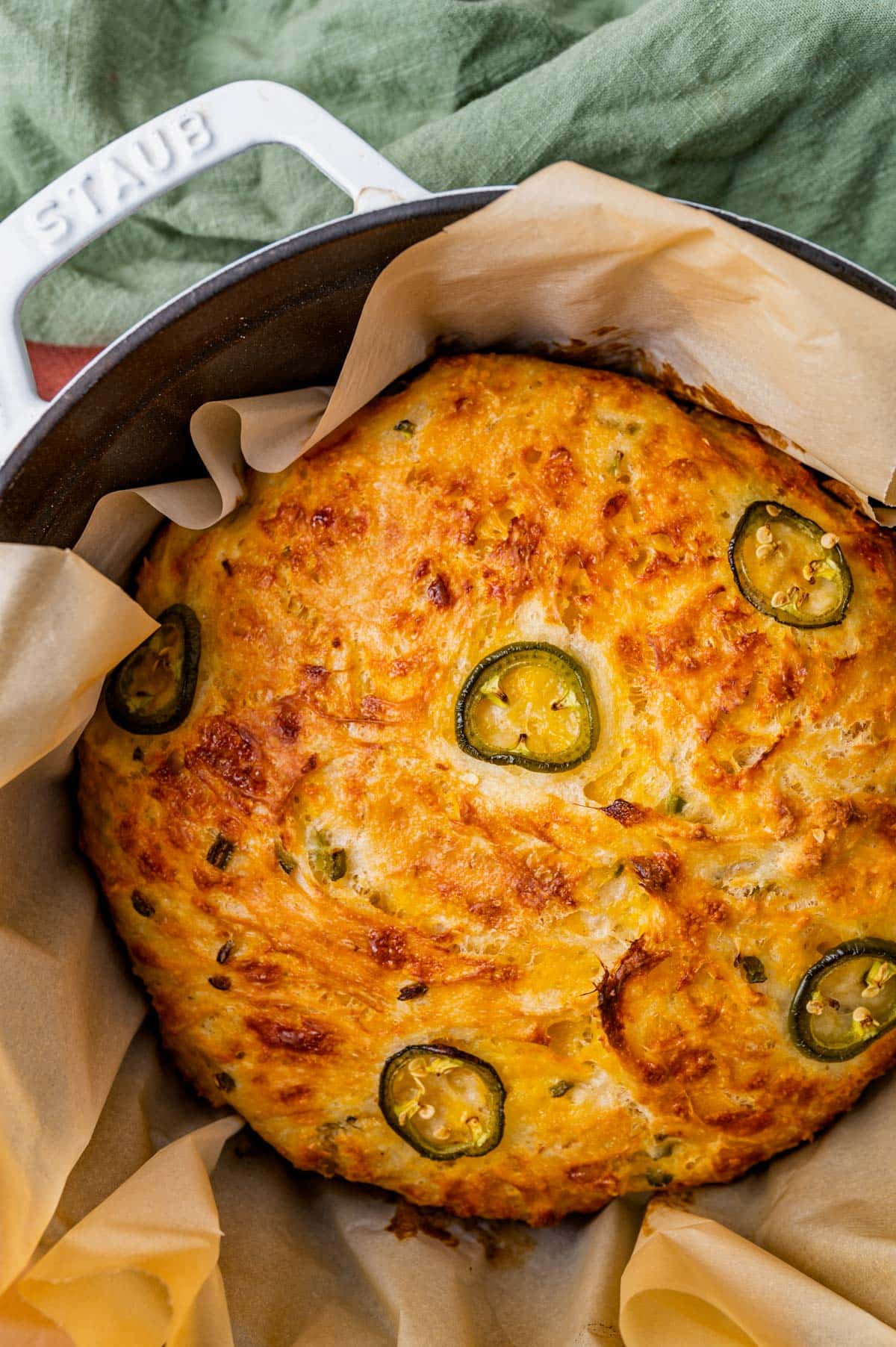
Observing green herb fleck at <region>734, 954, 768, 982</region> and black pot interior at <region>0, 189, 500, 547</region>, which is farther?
green herb fleck at <region>734, 954, 768, 982</region>

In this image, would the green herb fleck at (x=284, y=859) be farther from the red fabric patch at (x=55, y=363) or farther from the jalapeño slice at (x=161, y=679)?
the red fabric patch at (x=55, y=363)

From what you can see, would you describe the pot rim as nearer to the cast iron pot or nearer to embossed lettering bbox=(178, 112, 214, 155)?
the cast iron pot

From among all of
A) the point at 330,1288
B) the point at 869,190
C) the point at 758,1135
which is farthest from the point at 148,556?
the point at 869,190

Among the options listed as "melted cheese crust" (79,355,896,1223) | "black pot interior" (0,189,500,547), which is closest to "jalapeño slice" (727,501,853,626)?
"melted cheese crust" (79,355,896,1223)

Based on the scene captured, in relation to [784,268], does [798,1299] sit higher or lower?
lower

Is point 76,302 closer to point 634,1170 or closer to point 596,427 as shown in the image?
point 596,427

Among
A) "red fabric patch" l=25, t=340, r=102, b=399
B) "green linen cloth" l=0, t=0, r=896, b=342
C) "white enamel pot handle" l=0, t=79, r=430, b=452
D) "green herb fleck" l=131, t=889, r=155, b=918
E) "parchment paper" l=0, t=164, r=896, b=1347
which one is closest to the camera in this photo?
"parchment paper" l=0, t=164, r=896, b=1347

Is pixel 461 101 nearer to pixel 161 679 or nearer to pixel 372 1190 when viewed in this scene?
pixel 161 679
